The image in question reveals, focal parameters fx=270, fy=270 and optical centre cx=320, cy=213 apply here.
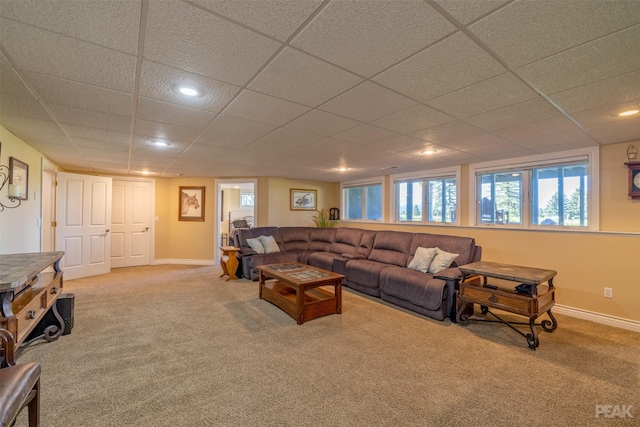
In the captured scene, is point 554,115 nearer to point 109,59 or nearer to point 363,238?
point 109,59

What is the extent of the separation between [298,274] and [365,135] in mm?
1963

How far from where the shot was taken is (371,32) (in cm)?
128

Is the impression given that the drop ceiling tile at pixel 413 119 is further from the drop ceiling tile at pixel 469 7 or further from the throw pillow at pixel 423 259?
the throw pillow at pixel 423 259

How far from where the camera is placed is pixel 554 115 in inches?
90.2

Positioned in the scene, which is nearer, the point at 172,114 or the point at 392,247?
the point at 172,114

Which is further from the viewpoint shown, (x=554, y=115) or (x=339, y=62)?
(x=554, y=115)

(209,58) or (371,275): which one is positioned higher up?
(209,58)

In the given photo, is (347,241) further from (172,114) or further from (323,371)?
(172,114)

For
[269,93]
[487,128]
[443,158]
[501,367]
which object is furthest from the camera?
[443,158]

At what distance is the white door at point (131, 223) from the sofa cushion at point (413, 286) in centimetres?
554

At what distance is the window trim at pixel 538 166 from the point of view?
129 inches

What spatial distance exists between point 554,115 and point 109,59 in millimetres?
3273

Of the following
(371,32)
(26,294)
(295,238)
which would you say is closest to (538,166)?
(371,32)

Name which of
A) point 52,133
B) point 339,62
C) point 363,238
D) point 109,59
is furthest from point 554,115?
point 52,133
